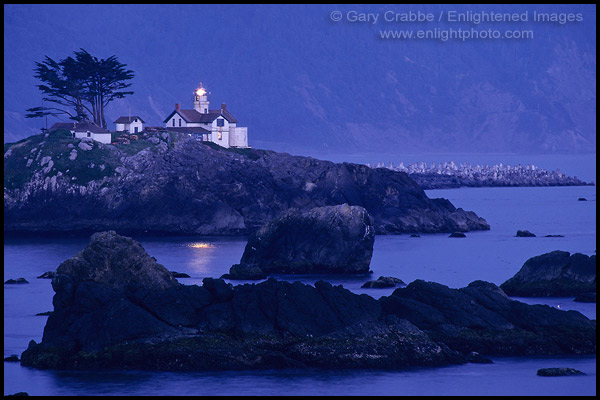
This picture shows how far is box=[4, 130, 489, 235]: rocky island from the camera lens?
92.4 metres

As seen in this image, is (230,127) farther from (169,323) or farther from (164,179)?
(169,323)

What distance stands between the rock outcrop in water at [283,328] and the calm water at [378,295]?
0.65 metres

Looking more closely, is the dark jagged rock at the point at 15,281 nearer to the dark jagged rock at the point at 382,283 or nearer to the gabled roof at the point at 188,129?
the dark jagged rock at the point at 382,283

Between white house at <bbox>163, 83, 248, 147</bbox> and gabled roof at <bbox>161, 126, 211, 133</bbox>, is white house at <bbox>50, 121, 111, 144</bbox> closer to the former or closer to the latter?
gabled roof at <bbox>161, 126, 211, 133</bbox>

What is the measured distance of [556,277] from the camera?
169 ft

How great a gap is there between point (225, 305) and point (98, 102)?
3410 inches

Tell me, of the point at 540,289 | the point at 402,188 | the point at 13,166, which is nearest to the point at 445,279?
the point at 540,289

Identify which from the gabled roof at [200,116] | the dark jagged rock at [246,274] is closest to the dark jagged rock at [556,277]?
the dark jagged rock at [246,274]

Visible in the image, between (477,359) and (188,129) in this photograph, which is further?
(188,129)

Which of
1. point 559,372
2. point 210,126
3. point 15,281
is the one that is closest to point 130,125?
point 210,126

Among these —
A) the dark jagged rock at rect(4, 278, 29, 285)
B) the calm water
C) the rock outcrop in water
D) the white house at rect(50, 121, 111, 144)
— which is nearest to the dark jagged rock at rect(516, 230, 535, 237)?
the calm water

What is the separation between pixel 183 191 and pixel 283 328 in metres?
58.8

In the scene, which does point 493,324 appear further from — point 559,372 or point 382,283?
point 382,283

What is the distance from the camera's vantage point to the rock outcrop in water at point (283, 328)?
35.0 m
